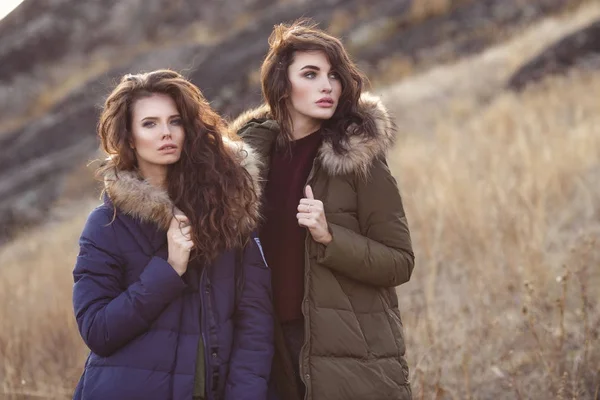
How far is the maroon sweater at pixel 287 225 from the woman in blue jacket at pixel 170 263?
142 millimetres

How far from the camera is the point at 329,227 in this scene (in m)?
2.59

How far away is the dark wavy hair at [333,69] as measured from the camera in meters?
2.78

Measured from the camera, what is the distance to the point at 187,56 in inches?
766

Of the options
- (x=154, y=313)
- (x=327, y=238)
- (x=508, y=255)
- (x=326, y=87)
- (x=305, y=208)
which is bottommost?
(x=508, y=255)

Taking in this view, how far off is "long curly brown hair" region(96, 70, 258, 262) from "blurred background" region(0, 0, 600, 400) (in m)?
1.22

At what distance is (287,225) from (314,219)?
25cm

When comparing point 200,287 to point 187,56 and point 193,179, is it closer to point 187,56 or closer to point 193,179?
point 193,179

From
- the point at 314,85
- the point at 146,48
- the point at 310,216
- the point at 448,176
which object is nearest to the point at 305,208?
the point at 310,216

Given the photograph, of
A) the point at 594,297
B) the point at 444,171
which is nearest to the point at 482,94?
the point at 444,171

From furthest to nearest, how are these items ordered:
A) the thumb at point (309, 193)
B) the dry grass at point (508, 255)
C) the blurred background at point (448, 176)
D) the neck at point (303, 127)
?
the blurred background at point (448, 176) < the dry grass at point (508, 255) < the neck at point (303, 127) < the thumb at point (309, 193)

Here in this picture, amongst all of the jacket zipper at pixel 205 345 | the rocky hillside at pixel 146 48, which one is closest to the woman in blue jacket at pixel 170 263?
the jacket zipper at pixel 205 345

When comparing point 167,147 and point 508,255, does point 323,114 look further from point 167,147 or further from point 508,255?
point 508,255

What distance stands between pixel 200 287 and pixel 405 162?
566cm

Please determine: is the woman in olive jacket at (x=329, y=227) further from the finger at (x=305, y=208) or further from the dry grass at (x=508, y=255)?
the dry grass at (x=508, y=255)
